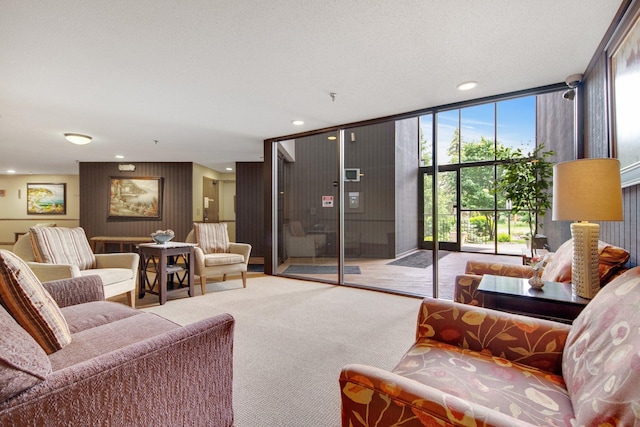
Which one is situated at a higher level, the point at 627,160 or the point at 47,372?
the point at 627,160

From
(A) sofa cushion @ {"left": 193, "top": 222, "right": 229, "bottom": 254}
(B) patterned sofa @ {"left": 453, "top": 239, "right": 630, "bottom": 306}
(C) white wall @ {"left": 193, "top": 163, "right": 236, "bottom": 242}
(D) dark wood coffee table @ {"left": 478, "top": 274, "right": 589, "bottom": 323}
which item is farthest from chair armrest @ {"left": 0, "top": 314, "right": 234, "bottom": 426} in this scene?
(C) white wall @ {"left": 193, "top": 163, "right": 236, "bottom": 242}

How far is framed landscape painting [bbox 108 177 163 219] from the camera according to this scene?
6824 millimetres

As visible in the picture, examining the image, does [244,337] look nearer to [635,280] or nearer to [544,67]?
[635,280]

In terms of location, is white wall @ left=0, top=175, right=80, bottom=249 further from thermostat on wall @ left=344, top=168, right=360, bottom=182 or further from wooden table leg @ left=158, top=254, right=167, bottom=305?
thermostat on wall @ left=344, top=168, right=360, bottom=182

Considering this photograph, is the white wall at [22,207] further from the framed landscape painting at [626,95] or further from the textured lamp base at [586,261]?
the framed landscape painting at [626,95]

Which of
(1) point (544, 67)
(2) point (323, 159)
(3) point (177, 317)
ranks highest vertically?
(1) point (544, 67)

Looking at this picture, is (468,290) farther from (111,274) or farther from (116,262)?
(116,262)

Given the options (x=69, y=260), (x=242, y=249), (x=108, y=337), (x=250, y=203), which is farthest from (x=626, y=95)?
(x=250, y=203)

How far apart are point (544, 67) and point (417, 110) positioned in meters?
1.33

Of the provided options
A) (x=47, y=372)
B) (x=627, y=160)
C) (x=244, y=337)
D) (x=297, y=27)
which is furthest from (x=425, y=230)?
(x=47, y=372)

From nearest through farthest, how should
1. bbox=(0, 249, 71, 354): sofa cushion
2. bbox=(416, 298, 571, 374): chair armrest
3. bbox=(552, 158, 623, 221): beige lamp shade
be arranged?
bbox=(0, 249, 71, 354): sofa cushion
bbox=(416, 298, 571, 374): chair armrest
bbox=(552, 158, 623, 221): beige lamp shade

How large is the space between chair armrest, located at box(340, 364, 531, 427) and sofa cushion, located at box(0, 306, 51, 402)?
821mm

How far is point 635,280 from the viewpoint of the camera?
1.06 m

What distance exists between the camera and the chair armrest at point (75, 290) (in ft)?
6.18
